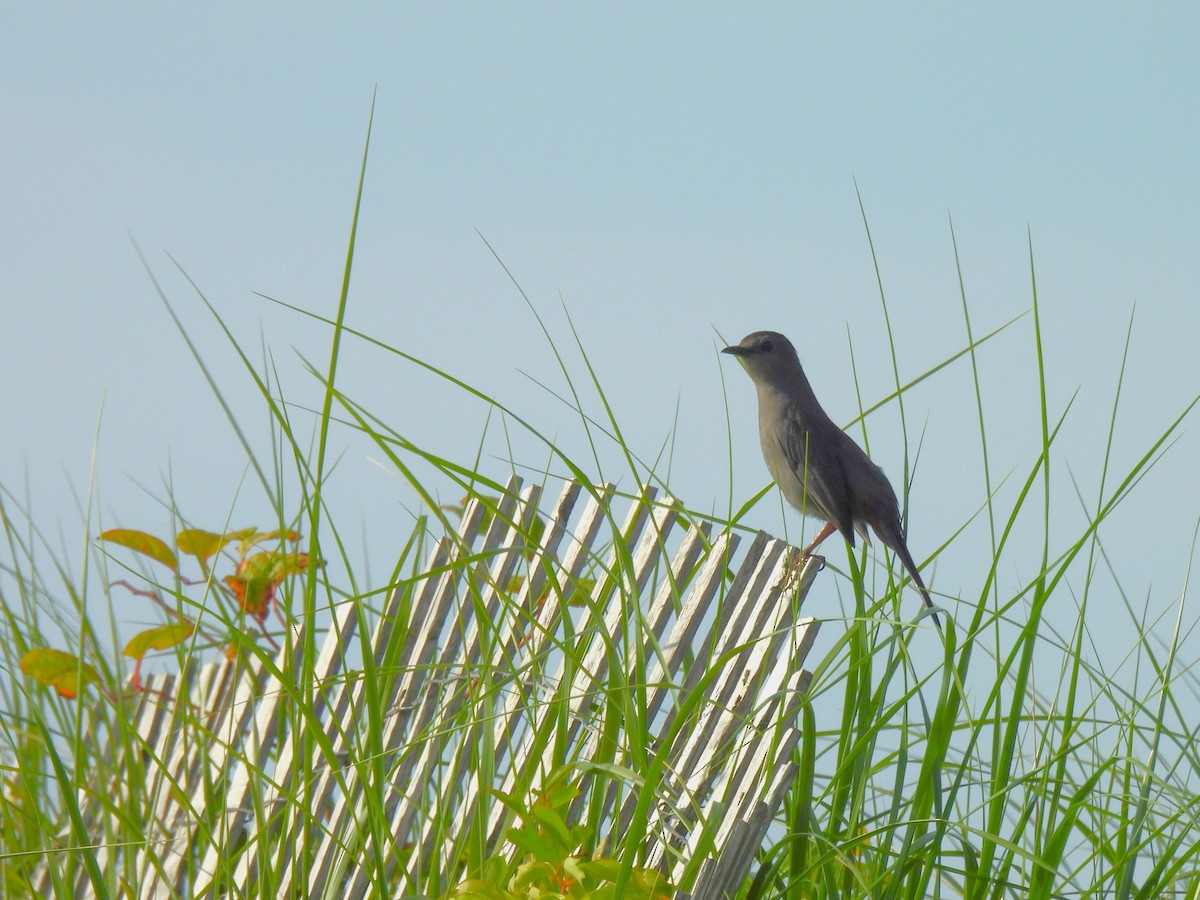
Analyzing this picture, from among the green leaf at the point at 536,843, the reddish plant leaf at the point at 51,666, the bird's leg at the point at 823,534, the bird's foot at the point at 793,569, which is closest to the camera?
the green leaf at the point at 536,843

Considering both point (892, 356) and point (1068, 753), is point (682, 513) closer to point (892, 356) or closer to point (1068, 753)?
point (892, 356)

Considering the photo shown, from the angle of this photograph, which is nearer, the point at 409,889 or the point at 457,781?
the point at 409,889

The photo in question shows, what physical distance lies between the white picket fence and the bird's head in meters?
1.26

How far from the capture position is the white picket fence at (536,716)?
236 cm

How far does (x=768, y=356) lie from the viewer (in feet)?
15.1

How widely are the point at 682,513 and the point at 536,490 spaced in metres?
0.63

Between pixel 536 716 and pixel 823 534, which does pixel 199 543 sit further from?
pixel 823 534

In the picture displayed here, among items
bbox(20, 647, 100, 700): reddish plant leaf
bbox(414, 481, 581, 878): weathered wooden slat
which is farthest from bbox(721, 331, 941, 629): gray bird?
bbox(20, 647, 100, 700): reddish plant leaf

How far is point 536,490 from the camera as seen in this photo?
3.60 m

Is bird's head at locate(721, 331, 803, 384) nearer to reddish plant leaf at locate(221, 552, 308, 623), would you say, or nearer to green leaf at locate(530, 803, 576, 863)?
reddish plant leaf at locate(221, 552, 308, 623)

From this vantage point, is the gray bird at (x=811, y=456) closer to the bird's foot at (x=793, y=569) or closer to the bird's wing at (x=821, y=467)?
the bird's wing at (x=821, y=467)

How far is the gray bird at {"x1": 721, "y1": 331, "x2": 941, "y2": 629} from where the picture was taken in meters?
4.21

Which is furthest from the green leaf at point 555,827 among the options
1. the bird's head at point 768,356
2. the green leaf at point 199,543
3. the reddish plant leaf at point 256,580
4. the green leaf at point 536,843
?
the bird's head at point 768,356

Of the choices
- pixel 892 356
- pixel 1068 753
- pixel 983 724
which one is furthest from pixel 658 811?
pixel 892 356
